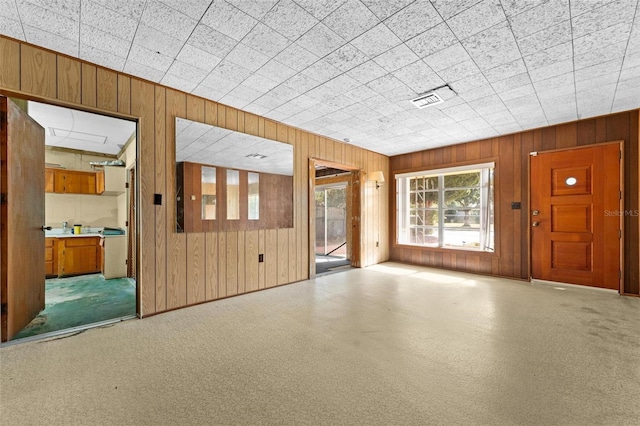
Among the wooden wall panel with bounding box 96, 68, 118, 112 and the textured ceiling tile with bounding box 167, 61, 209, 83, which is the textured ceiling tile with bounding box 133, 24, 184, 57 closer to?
the textured ceiling tile with bounding box 167, 61, 209, 83

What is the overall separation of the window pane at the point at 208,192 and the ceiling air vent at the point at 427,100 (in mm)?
2718

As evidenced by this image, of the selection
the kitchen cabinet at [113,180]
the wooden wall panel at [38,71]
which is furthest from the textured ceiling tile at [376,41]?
the kitchen cabinet at [113,180]

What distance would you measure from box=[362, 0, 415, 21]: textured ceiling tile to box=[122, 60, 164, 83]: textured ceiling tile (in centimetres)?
216

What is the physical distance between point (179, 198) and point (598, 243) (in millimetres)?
5817

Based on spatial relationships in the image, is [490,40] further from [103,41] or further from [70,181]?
[70,181]

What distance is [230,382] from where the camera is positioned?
5.91 feet

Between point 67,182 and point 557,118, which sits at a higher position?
point 557,118

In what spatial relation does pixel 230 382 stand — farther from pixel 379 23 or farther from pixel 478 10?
pixel 478 10

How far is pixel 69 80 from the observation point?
255 cm

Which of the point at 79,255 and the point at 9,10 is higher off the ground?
the point at 9,10

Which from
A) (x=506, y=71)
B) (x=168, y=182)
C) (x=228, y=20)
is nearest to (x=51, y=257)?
(x=168, y=182)

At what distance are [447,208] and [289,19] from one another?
4770 mm

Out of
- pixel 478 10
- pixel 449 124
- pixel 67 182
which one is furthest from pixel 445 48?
pixel 67 182

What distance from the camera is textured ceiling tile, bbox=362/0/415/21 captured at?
6.28 ft
